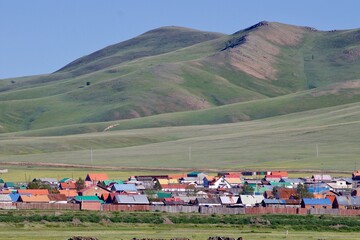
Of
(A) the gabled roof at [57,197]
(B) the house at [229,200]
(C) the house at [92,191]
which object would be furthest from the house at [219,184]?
(A) the gabled roof at [57,197]

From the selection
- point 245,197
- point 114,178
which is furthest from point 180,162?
point 245,197

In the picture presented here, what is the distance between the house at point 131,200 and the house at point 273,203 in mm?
9335

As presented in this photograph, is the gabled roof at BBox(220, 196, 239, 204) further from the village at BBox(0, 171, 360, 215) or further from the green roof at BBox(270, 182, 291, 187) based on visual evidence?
the green roof at BBox(270, 182, 291, 187)

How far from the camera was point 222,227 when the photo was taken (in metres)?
68.8

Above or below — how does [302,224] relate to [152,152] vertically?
below

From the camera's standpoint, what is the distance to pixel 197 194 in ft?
336

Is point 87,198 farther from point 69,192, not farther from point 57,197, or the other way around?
point 69,192

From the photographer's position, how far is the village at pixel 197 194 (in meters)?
84.8

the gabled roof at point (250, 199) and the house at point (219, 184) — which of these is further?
the house at point (219, 184)

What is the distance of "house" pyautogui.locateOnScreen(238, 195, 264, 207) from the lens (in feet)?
308

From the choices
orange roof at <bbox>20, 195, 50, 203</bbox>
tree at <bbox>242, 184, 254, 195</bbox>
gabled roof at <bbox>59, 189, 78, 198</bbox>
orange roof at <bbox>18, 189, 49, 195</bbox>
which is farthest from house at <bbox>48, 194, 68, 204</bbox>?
tree at <bbox>242, 184, 254, 195</bbox>

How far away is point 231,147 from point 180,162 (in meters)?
15.0

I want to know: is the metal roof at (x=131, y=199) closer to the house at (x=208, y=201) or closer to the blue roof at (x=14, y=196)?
the house at (x=208, y=201)

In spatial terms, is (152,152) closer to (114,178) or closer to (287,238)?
(114,178)
